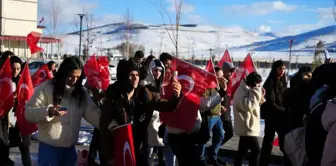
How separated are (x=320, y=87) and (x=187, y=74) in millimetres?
2137

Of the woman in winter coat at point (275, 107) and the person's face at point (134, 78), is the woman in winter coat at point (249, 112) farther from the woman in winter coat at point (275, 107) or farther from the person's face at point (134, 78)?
the person's face at point (134, 78)

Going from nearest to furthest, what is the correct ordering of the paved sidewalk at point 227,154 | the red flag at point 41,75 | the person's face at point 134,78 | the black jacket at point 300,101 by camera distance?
the person's face at point 134,78 < the black jacket at point 300,101 < the paved sidewalk at point 227,154 < the red flag at point 41,75

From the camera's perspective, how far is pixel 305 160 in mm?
3979

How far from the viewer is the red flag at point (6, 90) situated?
6.57 metres

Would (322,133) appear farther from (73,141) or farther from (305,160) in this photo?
(73,141)

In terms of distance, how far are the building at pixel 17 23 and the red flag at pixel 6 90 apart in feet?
166

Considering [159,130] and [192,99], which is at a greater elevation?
[192,99]

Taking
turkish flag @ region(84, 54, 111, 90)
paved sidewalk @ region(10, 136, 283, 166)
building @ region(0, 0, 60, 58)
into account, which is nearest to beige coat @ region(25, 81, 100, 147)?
turkish flag @ region(84, 54, 111, 90)

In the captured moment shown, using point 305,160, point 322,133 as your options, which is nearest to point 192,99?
point 305,160

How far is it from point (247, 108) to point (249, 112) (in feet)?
0.33

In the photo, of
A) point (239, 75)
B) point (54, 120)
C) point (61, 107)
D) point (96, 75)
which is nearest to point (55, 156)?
point (54, 120)

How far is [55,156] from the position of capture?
485 centimetres

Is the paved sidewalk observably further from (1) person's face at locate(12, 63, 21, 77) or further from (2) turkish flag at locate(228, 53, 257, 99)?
(1) person's face at locate(12, 63, 21, 77)

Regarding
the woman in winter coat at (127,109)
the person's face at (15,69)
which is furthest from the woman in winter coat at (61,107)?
the person's face at (15,69)
